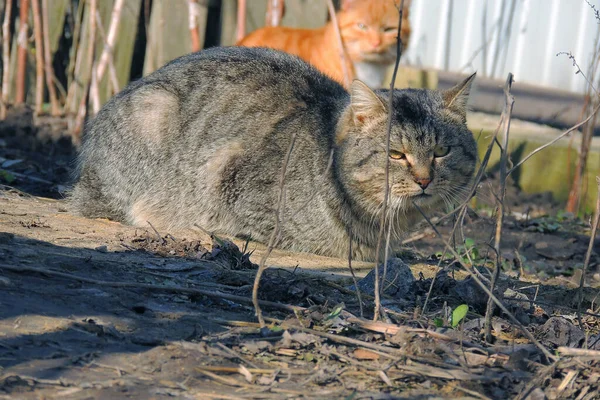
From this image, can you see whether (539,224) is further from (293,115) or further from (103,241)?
(103,241)

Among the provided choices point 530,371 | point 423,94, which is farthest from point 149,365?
point 423,94

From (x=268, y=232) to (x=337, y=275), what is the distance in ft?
2.90

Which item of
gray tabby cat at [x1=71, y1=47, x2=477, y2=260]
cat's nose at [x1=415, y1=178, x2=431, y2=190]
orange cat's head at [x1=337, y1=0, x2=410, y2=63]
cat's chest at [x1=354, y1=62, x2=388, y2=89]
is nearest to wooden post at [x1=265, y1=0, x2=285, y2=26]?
orange cat's head at [x1=337, y1=0, x2=410, y2=63]

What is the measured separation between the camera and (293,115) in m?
5.23

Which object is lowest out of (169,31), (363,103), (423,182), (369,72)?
(423,182)

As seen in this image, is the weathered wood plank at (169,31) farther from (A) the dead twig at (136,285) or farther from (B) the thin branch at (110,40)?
(A) the dead twig at (136,285)

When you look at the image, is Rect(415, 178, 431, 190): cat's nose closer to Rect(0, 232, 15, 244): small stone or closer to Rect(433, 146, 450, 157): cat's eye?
Rect(433, 146, 450, 157): cat's eye

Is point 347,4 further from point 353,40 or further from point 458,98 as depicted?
point 458,98

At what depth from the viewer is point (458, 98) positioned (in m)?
4.81

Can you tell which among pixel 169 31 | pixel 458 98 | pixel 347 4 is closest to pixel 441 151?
pixel 458 98

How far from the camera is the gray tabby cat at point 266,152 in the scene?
4.69m

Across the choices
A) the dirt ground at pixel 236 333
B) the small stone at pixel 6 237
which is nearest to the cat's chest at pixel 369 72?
the dirt ground at pixel 236 333

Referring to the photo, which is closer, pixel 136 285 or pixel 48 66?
pixel 136 285

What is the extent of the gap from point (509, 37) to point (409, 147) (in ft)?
25.8
